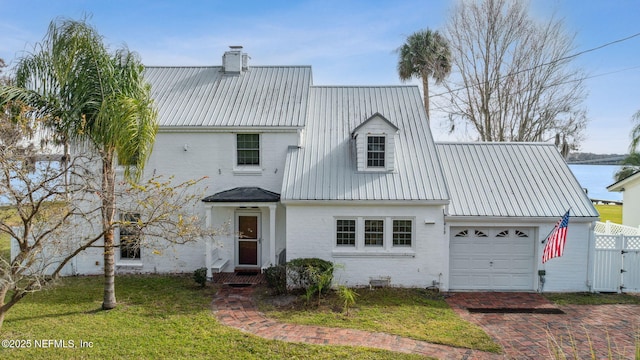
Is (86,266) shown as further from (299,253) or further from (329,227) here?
(329,227)

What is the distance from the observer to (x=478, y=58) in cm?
2311

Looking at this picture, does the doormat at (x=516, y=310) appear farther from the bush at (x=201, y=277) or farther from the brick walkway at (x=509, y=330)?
the bush at (x=201, y=277)

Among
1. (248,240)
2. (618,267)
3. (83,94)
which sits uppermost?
(83,94)

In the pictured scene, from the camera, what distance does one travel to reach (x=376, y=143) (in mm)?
13156

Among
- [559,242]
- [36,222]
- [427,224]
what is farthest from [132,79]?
[559,242]

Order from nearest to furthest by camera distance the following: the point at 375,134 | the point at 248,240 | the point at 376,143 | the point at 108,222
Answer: the point at 108,222
the point at 375,134
the point at 376,143
the point at 248,240

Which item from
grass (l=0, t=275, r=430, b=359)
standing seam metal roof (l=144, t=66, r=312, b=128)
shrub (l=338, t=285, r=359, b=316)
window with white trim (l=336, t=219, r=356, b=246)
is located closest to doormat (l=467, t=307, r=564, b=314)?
shrub (l=338, t=285, r=359, b=316)

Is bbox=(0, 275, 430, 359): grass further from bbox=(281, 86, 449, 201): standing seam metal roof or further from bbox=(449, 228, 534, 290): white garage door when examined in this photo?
bbox=(449, 228, 534, 290): white garage door

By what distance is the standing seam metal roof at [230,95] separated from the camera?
13.8 meters

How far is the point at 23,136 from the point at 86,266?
27.7ft

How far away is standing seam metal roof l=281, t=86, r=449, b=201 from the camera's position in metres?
12.2

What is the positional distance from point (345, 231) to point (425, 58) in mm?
17443

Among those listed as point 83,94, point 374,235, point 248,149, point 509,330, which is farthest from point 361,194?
point 83,94

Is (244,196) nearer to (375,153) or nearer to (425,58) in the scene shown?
(375,153)
